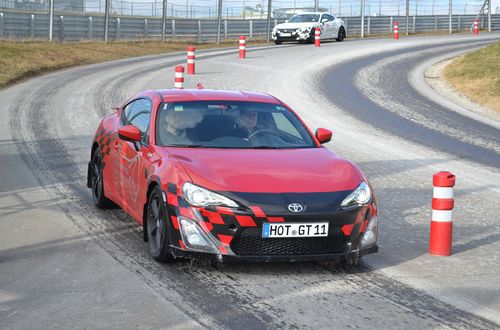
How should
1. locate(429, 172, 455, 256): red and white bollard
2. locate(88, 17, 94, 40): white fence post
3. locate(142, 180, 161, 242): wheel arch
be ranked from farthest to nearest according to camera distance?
locate(88, 17, 94, 40): white fence post, locate(429, 172, 455, 256): red and white bollard, locate(142, 180, 161, 242): wheel arch

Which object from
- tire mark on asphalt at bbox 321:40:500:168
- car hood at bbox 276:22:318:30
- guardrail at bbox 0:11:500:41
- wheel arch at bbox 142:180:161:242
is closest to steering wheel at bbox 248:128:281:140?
wheel arch at bbox 142:180:161:242

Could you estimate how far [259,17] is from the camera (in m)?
57.5

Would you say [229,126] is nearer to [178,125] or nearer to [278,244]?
[178,125]

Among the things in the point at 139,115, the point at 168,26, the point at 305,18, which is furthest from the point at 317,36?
the point at 139,115

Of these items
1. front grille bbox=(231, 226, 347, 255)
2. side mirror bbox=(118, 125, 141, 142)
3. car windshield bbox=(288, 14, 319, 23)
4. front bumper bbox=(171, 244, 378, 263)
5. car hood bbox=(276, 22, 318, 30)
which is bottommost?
front bumper bbox=(171, 244, 378, 263)

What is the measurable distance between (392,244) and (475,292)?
5.78 ft

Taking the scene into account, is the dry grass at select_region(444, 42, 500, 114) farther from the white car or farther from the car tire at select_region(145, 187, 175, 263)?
the car tire at select_region(145, 187, 175, 263)

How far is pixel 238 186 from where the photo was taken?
7895 millimetres

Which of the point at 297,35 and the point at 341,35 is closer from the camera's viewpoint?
the point at 297,35

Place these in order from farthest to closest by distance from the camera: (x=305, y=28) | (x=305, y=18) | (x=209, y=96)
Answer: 1. (x=305, y=18)
2. (x=305, y=28)
3. (x=209, y=96)

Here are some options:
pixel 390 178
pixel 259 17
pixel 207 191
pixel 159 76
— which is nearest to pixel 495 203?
pixel 390 178

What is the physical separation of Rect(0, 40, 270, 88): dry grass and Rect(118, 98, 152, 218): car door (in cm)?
1600

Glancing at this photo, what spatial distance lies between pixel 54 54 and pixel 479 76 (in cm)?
1398

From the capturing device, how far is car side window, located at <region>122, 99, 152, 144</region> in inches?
373
